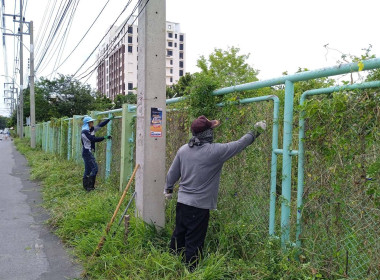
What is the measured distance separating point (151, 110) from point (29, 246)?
2552mm

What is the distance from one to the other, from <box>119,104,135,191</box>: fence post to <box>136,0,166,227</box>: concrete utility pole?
2.32 m

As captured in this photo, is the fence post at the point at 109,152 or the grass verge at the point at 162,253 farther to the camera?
the fence post at the point at 109,152

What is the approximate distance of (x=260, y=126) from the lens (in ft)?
11.5

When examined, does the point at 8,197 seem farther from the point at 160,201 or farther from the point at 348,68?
the point at 348,68

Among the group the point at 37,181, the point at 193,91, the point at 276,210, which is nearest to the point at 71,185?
the point at 37,181

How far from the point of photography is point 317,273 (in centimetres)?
291

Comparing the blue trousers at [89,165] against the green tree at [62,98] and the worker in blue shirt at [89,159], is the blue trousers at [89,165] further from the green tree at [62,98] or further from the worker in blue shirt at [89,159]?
the green tree at [62,98]

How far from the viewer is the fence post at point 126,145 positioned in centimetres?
706

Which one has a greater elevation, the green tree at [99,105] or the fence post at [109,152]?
the green tree at [99,105]

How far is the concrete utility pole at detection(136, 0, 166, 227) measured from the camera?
465cm

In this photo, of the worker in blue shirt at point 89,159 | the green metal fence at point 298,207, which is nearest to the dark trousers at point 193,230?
the green metal fence at point 298,207

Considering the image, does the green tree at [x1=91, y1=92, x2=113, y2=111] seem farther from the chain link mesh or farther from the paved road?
the chain link mesh

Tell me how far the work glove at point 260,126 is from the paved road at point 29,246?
2.53m

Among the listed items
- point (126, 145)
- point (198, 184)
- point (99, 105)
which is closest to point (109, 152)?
point (126, 145)
